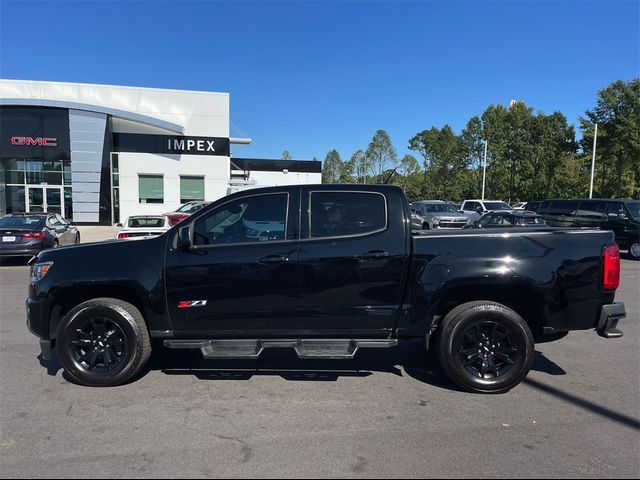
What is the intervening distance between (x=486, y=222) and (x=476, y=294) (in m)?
12.3

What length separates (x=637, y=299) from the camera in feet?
28.6

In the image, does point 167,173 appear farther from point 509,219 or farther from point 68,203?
point 509,219

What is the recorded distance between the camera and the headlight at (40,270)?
443 centimetres

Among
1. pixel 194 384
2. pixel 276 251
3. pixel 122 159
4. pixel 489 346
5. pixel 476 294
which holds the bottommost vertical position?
pixel 194 384

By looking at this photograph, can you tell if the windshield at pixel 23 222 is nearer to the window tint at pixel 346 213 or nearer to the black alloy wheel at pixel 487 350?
the window tint at pixel 346 213

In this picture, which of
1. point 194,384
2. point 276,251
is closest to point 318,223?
point 276,251

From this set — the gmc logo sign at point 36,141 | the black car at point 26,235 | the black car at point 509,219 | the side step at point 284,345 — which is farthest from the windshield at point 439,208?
the gmc logo sign at point 36,141

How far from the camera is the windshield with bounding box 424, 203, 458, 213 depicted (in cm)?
2456

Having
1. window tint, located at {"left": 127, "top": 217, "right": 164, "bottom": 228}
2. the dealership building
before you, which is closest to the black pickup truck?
window tint, located at {"left": 127, "top": 217, "right": 164, "bottom": 228}

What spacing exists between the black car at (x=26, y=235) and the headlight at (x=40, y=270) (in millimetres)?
9161

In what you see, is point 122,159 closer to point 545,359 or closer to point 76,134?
point 76,134

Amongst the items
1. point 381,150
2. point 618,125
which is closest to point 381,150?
point 381,150

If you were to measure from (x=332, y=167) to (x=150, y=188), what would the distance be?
75604mm

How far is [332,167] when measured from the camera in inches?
4028
